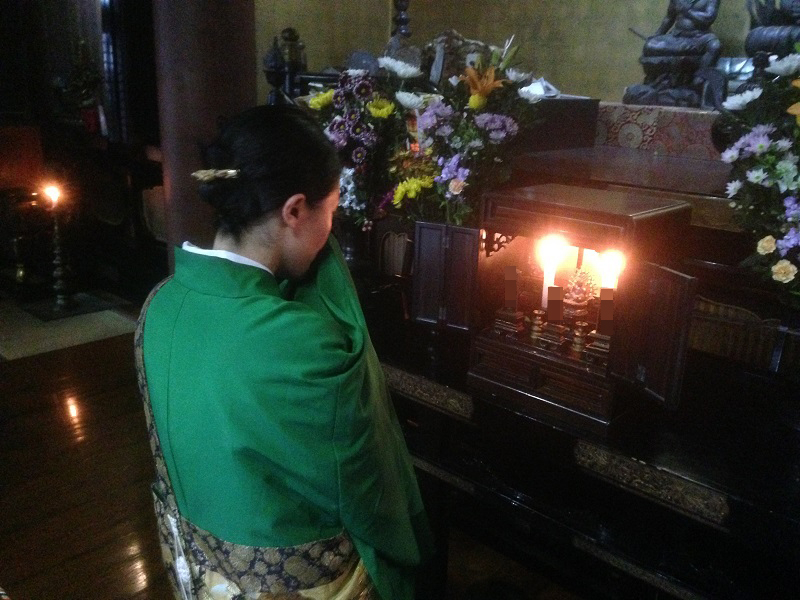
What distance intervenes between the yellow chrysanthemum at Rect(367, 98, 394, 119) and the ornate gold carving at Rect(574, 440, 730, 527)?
125 centimetres

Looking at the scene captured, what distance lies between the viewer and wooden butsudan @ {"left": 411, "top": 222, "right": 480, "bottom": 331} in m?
1.95

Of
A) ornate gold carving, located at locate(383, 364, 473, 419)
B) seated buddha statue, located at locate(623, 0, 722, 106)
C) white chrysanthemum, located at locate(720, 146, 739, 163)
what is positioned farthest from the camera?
seated buddha statue, located at locate(623, 0, 722, 106)

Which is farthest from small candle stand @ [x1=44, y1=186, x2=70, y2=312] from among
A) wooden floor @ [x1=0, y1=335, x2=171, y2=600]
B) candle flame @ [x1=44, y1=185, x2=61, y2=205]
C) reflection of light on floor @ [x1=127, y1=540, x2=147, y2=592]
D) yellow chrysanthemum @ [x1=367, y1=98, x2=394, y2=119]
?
yellow chrysanthemum @ [x1=367, y1=98, x2=394, y2=119]

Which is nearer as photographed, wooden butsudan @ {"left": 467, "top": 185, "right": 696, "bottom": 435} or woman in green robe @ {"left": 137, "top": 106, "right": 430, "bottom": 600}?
woman in green robe @ {"left": 137, "top": 106, "right": 430, "bottom": 600}

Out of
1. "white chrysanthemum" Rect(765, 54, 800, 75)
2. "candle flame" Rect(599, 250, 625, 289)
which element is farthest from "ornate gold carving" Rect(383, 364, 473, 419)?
"white chrysanthemum" Rect(765, 54, 800, 75)

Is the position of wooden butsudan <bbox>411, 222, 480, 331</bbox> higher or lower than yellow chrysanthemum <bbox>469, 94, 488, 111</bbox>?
lower

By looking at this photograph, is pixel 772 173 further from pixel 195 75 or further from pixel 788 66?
pixel 195 75

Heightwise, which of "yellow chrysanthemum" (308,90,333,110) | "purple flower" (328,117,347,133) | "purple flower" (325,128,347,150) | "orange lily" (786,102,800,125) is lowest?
"purple flower" (325,128,347,150)

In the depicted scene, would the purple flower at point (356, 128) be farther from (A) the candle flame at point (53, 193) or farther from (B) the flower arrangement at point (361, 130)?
(A) the candle flame at point (53, 193)

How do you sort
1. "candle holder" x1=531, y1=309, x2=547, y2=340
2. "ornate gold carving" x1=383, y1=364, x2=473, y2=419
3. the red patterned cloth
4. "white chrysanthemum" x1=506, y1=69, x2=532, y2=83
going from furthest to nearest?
the red patterned cloth, "white chrysanthemum" x1=506, y1=69, x2=532, y2=83, "ornate gold carving" x1=383, y1=364, x2=473, y2=419, "candle holder" x1=531, y1=309, x2=547, y2=340

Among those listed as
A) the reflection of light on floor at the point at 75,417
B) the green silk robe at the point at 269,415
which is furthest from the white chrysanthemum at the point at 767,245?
the reflection of light on floor at the point at 75,417

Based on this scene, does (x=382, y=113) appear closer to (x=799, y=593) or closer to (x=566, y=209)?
(x=566, y=209)

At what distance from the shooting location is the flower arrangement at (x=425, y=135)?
2.02m

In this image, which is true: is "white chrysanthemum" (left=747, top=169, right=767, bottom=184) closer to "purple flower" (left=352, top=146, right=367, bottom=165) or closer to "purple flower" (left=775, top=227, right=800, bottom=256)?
"purple flower" (left=775, top=227, right=800, bottom=256)
